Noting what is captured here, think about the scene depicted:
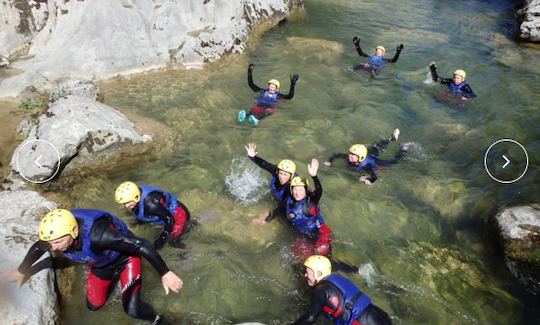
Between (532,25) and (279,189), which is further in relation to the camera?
(532,25)

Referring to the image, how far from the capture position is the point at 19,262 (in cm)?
654

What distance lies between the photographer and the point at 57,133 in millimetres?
9523

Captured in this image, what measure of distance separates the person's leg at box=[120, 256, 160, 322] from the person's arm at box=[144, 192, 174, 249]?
2.92 feet

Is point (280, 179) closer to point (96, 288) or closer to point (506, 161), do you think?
point (96, 288)

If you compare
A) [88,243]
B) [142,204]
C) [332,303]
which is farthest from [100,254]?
[332,303]

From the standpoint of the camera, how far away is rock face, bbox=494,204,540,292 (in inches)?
308

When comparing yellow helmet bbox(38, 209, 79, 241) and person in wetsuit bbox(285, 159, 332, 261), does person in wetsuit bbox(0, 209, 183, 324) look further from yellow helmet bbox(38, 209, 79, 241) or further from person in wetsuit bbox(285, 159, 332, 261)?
person in wetsuit bbox(285, 159, 332, 261)

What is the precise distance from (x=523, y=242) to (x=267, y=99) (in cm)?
842

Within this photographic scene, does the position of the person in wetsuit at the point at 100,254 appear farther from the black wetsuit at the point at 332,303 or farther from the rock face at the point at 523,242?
the rock face at the point at 523,242

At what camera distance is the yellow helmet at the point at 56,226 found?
213 inches

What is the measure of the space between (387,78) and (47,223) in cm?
1464

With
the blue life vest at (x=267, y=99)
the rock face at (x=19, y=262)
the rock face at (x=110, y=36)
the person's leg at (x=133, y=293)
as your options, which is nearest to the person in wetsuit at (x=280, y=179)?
the person's leg at (x=133, y=293)

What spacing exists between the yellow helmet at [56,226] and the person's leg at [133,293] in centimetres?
145

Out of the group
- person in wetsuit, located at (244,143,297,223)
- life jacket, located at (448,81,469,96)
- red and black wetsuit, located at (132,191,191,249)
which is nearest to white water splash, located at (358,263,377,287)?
person in wetsuit, located at (244,143,297,223)
